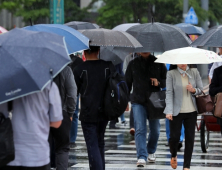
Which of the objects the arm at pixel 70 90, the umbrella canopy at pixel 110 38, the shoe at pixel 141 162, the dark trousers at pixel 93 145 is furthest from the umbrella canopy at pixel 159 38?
the arm at pixel 70 90

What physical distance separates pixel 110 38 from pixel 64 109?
1.29 m

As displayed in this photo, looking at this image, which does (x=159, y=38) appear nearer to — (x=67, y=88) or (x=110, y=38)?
(x=110, y=38)

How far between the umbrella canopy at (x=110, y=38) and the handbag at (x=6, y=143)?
2.89 metres

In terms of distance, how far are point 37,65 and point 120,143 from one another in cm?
695

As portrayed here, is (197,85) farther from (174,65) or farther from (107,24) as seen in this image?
(107,24)

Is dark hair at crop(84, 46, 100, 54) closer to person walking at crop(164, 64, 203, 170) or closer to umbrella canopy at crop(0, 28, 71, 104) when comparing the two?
person walking at crop(164, 64, 203, 170)

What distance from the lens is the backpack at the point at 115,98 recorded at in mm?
6551

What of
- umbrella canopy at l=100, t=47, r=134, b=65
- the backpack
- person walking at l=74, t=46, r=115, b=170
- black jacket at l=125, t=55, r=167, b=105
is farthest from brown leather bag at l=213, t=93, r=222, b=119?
umbrella canopy at l=100, t=47, r=134, b=65

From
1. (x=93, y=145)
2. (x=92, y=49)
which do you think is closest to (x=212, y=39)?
(x=92, y=49)

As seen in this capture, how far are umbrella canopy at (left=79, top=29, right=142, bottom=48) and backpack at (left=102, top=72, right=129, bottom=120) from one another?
24.0 inches

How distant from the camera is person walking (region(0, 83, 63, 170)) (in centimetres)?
436

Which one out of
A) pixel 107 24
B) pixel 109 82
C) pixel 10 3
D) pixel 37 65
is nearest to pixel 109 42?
pixel 109 82

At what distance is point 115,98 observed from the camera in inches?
258

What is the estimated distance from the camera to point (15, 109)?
4395 mm
